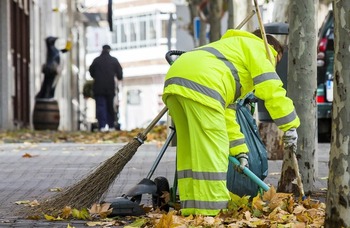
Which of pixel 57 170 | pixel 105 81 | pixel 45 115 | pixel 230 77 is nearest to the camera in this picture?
pixel 230 77

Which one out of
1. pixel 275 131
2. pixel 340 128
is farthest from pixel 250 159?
pixel 275 131

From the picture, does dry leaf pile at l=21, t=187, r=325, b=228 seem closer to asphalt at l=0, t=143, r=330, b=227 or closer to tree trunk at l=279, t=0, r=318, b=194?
asphalt at l=0, t=143, r=330, b=227

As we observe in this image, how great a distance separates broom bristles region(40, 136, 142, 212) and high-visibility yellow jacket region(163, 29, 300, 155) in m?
0.87

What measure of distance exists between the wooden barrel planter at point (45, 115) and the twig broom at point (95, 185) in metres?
22.1

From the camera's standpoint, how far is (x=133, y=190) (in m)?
9.36

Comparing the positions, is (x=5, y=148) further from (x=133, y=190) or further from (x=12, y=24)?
(x=12, y=24)

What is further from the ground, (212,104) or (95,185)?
(212,104)

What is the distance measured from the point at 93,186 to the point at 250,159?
1.08 m

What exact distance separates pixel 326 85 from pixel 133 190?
1153cm

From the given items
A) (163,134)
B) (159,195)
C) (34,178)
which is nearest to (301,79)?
(159,195)

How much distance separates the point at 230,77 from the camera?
8.76m

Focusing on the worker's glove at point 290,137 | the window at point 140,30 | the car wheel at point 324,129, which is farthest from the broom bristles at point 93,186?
the window at point 140,30

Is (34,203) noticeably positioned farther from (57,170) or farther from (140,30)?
(140,30)

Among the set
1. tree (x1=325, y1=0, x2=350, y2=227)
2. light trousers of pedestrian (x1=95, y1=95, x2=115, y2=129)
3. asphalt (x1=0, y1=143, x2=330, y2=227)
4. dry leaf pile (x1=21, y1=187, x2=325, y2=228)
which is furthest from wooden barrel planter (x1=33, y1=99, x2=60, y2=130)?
tree (x1=325, y1=0, x2=350, y2=227)
